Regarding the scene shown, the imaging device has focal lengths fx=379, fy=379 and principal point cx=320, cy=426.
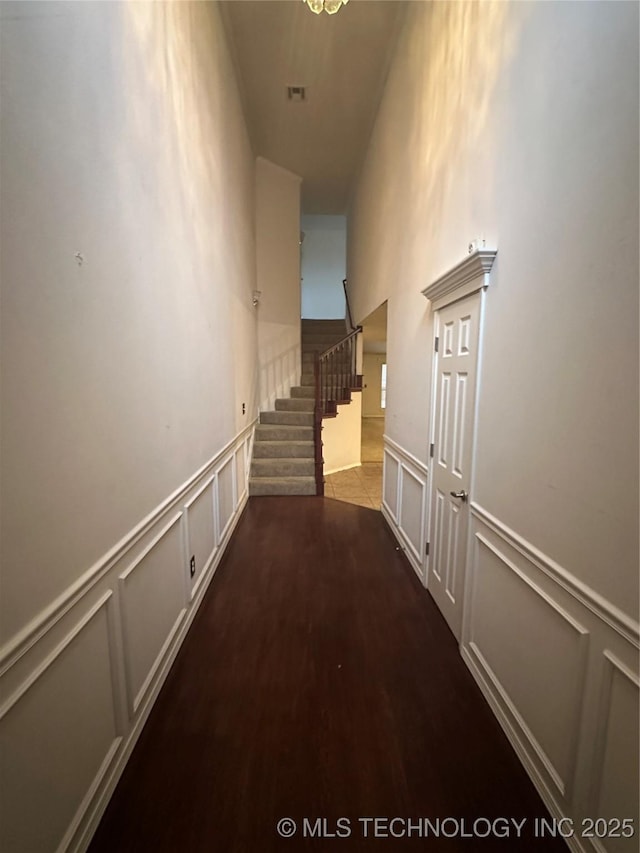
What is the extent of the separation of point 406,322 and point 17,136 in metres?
2.82

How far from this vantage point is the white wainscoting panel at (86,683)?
0.95m

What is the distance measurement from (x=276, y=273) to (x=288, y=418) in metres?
2.46

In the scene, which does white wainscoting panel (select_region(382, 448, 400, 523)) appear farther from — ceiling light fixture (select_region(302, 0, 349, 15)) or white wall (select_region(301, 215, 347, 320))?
white wall (select_region(301, 215, 347, 320))

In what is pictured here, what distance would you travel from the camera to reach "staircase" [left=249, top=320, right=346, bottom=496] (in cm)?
479

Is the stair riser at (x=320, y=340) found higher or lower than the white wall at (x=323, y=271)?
lower

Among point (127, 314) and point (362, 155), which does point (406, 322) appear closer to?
point (127, 314)

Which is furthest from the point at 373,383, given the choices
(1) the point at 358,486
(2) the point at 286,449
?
(2) the point at 286,449

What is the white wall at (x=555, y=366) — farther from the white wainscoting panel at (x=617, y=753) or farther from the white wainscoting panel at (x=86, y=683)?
the white wainscoting panel at (x=86, y=683)

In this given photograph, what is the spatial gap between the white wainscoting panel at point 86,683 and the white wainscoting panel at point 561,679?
1558mm

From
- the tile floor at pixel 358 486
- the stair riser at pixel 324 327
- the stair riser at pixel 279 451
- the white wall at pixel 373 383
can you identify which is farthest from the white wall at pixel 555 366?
the white wall at pixel 373 383

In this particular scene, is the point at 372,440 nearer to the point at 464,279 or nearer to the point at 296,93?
the point at 296,93

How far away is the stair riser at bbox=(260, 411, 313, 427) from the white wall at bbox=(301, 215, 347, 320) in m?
4.97

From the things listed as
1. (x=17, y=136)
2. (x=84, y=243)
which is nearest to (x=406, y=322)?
(x=84, y=243)

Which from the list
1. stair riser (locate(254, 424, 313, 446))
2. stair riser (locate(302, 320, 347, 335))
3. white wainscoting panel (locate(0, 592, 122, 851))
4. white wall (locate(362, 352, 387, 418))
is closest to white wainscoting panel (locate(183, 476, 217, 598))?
white wainscoting panel (locate(0, 592, 122, 851))
